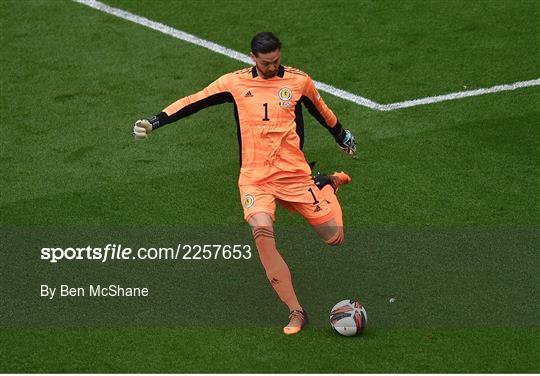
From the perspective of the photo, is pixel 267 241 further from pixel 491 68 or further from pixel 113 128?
pixel 491 68

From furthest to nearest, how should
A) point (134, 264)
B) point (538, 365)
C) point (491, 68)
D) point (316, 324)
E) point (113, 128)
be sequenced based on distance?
point (491, 68) < point (113, 128) < point (134, 264) < point (316, 324) < point (538, 365)

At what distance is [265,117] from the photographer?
35.7ft

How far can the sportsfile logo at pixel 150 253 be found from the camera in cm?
1200

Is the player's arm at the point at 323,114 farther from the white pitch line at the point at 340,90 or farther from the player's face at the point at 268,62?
the white pitch line at the point at 340,90

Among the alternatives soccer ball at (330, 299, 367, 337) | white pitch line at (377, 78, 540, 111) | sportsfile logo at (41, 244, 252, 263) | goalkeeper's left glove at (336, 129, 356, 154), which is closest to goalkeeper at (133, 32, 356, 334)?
soccer ball at (330, 299, 367, 337)

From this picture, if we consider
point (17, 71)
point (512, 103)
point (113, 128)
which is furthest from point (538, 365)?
point (17, 71)

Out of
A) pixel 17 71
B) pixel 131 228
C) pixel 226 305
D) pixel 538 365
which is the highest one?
pixel 17 71

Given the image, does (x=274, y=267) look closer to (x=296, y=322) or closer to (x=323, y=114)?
(x=296, y=322)

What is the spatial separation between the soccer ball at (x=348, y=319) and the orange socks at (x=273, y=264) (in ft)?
1.23

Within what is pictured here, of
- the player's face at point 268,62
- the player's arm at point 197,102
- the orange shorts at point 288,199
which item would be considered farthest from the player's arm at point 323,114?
the player's arm at point 197,102

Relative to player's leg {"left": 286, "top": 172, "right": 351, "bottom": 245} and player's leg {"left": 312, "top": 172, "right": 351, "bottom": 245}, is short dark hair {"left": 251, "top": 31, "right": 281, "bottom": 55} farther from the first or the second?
player's leg {"left": 312, "top": 172, "right": 351, "bottom": 245}

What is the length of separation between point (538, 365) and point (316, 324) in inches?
75.4

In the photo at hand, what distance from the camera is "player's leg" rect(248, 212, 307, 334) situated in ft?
35.0

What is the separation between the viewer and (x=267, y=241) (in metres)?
10.6
